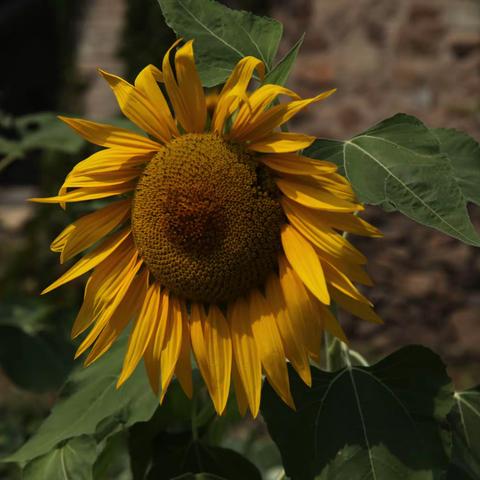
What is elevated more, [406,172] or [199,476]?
[406,172]

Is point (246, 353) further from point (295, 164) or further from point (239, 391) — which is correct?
point (295, 164)

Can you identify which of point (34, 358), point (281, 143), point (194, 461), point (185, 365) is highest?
point (281, 143)

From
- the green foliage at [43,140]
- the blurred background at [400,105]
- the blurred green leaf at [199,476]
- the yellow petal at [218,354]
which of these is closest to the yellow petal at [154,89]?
the yellow petal at [218,354]

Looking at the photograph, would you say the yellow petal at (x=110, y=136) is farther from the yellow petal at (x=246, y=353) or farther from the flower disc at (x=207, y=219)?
the yellow petal at (x=246, y=353)

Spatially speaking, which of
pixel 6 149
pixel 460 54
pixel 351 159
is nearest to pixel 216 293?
pixel 351 159

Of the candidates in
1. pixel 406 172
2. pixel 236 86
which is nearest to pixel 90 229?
pixel 236 86

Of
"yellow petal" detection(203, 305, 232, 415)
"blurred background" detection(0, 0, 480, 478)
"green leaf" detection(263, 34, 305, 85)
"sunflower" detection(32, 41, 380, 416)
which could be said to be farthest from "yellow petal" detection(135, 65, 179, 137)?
"blurred background" detection(0, 0, 480, 478)

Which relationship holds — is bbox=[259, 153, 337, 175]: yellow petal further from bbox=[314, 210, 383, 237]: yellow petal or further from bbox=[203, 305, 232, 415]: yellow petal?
bbox=[203, 305, 232, 415]: yellow petal
